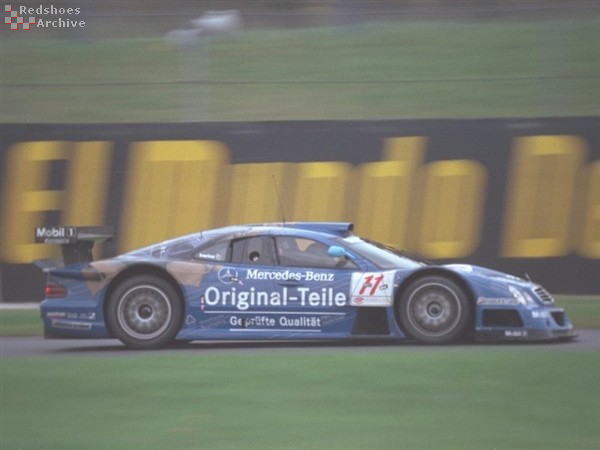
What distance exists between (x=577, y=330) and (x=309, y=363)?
3842mm

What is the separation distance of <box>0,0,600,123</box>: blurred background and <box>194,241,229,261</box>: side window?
5.01 meters

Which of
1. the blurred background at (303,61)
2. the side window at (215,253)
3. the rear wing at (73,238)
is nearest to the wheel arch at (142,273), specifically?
the side window at (215,253)

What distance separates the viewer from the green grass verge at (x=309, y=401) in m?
6.11

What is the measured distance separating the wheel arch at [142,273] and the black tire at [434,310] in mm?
2033

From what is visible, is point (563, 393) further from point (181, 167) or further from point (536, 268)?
point (181, 167)

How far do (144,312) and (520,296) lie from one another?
3.43m

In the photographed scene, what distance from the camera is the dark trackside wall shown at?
47.2ft

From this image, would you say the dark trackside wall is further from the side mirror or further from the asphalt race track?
the side mirror

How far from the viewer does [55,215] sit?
14.9 metres

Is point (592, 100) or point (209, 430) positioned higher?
point (592, 100)

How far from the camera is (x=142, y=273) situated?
1073cm

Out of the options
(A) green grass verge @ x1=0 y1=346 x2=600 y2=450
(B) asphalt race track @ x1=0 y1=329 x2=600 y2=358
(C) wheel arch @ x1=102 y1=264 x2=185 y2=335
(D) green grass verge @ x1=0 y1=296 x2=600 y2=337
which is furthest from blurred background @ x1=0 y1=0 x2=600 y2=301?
(A) green grass verge @ x1=0 y1=346 x2=600 y2=450

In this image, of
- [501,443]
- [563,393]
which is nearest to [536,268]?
[563,393]

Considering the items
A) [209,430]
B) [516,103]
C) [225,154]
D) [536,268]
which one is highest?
[516,103]
